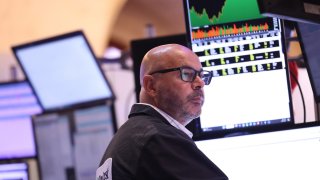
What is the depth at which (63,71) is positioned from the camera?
274 centimetres

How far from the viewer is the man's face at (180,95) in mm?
1770

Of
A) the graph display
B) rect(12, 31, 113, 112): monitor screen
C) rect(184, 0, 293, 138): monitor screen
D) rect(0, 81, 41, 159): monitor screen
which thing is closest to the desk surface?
rect(184, 0, 293, 138): monitor screen

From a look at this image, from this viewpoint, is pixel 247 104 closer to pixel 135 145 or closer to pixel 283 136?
pixel 283 136

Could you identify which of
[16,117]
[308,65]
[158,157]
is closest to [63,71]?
[16,117]

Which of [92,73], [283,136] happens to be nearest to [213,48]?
[283,136]

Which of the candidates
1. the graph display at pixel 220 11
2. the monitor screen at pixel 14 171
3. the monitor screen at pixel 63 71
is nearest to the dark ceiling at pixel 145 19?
the monitor screen at pixel 63 71

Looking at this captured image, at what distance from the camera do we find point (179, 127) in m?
1.77

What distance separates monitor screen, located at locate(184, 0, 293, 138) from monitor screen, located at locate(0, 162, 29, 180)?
3.39 feet

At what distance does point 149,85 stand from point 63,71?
1017mm

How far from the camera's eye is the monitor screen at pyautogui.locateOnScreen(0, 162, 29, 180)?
2.68m

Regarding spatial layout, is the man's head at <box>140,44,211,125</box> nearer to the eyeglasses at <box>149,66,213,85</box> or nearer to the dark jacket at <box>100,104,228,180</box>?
the eyeglasses at <box>149,66,213,85</box>

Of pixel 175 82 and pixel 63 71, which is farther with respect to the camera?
pixel 63 71

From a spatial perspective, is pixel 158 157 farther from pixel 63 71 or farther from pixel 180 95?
pixel 63 71

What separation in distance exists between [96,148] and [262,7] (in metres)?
1.47
